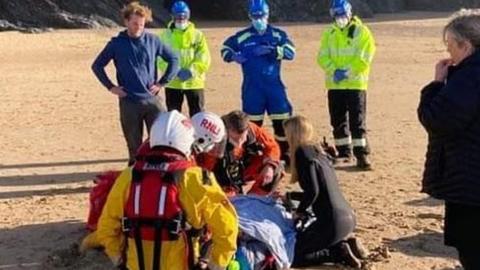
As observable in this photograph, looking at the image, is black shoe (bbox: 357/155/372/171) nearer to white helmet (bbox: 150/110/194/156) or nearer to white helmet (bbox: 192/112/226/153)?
white helmet (bbox: 192/112/226/153)

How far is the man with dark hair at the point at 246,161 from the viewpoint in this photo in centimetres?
768

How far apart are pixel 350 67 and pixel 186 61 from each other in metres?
1.83

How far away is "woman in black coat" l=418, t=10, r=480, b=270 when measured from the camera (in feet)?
17.4

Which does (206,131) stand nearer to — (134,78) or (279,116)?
(134,78)

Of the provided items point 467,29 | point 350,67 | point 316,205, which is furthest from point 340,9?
point 467,29

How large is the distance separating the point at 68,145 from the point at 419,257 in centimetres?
591

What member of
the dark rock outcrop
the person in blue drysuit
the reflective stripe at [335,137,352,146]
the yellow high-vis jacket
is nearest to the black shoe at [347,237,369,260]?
the yellow high-vis jacket

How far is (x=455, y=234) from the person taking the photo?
5430mm

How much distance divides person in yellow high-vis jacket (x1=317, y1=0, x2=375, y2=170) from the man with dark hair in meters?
3.22

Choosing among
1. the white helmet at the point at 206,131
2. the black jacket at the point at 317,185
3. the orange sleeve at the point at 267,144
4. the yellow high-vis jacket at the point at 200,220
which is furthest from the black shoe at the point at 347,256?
the yellow high-vis jacket at the point at 200,220

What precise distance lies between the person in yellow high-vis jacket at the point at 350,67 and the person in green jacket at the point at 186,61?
1.39 metres

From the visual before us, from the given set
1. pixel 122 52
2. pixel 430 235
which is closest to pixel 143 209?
pixel 430 235

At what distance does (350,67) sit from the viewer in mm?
11242

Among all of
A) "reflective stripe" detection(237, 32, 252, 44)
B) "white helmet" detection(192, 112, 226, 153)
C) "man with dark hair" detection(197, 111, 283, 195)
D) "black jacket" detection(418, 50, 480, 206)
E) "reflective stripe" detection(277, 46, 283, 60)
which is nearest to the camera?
"black jacket" detection(418, 50, 480, 206)
